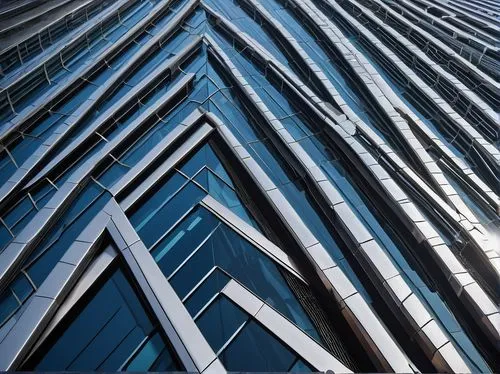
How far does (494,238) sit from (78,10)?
3009 centimetres

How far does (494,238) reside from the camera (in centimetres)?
1841

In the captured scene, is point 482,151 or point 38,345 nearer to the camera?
point 38,345

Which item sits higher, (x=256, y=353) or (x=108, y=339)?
(x=256, y=353)

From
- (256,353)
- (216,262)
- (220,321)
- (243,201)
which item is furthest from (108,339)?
(243,201)

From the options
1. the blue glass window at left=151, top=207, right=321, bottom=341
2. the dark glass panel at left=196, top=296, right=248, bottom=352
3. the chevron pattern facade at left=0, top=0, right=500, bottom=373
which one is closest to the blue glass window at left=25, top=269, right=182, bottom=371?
the chevron pattern facade at left=0, top=0, right=500, bottom=373

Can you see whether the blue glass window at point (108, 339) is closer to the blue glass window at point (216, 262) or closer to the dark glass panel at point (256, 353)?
the blue glass window at point (216, 262)

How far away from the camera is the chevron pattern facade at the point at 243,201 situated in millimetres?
14273

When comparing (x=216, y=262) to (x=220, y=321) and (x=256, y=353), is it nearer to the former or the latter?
(x=220, y=321)

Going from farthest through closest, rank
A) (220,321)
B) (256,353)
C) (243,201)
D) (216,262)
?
(243,201), (216,262), (220,321), (256,353)

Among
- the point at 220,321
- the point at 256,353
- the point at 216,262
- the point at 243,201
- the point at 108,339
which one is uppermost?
the point at 243,201

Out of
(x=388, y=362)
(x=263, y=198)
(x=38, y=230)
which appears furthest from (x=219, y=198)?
(x=388, y=362)

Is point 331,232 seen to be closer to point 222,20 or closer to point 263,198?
point 263,198

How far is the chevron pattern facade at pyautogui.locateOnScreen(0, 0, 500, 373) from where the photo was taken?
14273mm

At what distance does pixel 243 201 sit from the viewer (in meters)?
18.0
